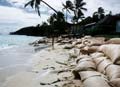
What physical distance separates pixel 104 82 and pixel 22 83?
3037 mm

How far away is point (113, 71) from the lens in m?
5.15

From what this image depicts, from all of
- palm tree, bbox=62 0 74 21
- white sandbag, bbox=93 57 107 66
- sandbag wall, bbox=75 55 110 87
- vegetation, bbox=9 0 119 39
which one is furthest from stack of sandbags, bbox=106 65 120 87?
palm tree, bbox=62 0 74 21

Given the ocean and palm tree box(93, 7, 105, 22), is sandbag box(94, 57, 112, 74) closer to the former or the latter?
the ocean

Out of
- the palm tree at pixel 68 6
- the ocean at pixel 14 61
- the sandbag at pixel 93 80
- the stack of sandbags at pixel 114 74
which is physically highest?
the palm tree at pixel 68 6

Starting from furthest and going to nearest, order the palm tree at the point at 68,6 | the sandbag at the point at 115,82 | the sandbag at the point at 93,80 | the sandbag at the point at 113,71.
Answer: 1. the palm tree at the point at 68,6
2. the sandbag at the point at 113,71
3. the sandbag at the point at 93,80
4. the sandbag at the point at 115,82

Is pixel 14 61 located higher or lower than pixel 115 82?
lower

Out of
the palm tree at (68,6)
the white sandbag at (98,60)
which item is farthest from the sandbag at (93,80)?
the palm tree at (68,6)

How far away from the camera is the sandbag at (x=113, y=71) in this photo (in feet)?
16.2

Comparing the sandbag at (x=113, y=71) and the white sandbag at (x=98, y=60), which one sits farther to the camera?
the white sandbag at (x=98, y=60)

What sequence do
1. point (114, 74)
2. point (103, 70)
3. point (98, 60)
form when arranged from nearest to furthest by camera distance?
point (114, 74)
point (103, 70)
point (98, 60)

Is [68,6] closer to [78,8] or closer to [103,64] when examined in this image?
[78,8]

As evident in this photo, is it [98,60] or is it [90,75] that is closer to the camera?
[90,75]

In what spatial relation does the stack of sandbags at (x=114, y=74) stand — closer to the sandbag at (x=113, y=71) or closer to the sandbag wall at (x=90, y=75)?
the sandbag at (x=113, y=71)

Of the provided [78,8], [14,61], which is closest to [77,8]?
[78,8]
